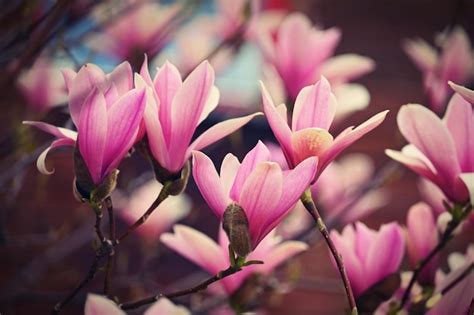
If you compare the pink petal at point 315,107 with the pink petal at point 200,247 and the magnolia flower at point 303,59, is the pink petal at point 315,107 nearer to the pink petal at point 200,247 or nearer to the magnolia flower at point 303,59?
the pink petal at point 200,247

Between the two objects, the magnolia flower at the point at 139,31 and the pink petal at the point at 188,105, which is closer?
the pink petal at the point at 188,105

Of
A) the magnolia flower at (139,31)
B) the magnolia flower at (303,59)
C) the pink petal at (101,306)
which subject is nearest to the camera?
the pink petal at (101,306)

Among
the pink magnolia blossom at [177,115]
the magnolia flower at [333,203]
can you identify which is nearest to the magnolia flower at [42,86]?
the magnolia flower at [333,203]

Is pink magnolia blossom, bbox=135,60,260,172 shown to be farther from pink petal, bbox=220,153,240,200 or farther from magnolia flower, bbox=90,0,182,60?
magnolia flower, bbox=90,0,182,60

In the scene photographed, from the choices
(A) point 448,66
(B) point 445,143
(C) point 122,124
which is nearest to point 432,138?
(B) point 445,143

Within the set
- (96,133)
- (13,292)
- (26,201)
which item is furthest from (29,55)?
(26,201)

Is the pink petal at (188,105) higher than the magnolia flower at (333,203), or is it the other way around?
the pink petal at (188,105)

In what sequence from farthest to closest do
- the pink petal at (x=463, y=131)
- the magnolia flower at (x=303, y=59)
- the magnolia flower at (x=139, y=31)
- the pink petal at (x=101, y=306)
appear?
the magnolia flower at (x=139, y=31) → the magnolia flower at (x=303, y=59) → the pink petal at (x=463, y=131) → the pink petal at (x=101, y=306)
